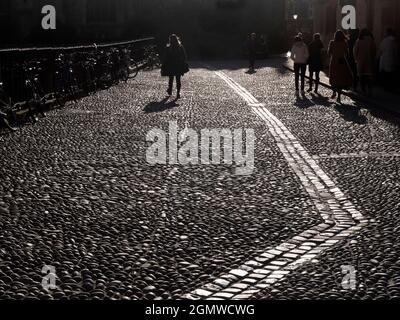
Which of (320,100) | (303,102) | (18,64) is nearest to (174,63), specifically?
(303,102)

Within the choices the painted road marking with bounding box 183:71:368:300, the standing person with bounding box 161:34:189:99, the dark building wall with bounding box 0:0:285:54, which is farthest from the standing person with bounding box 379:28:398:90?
the dark building wall with bounding box 0:0:285:54

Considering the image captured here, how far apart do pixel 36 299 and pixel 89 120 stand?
38.1ft

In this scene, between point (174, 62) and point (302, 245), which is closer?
point (302, 245)

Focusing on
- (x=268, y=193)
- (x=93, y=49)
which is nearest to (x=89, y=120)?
(x=268, y=193)

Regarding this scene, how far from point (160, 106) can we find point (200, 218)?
499 inches

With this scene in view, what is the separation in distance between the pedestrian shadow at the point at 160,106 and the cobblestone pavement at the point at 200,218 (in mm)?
4360

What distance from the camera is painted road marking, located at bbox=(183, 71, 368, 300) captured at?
489 centimetres

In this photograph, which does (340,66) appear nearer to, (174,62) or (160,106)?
(174,62)

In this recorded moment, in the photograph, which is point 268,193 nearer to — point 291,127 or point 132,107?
point 291,127

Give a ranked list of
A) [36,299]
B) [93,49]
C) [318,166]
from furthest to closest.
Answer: [93,49] → [318,166] → [36,299]

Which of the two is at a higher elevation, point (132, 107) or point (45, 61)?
point (45, 61)

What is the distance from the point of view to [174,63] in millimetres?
22234

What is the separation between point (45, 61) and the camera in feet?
61.0

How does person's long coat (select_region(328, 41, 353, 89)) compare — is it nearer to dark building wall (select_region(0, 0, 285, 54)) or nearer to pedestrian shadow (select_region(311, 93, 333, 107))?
pedestrian shadow (select_region(311, 93, 333, 107))
